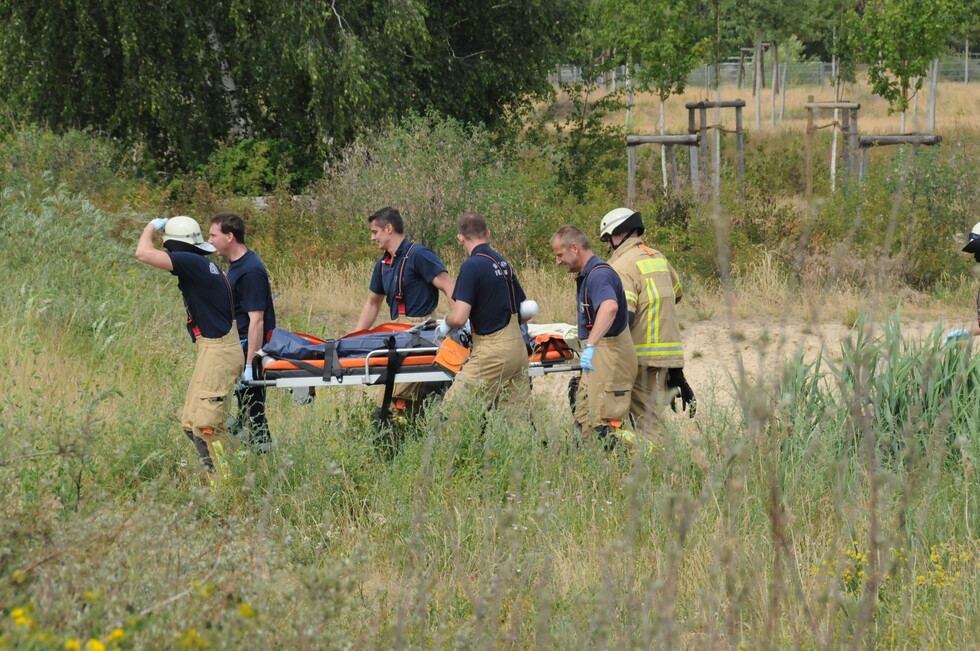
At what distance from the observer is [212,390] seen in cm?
573

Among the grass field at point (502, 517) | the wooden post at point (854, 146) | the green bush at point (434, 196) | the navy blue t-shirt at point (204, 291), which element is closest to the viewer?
the grass field at point (502, 517)

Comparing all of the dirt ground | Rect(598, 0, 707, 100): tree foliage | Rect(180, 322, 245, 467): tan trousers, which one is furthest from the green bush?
Rect(180, 322, 245, 467): tan trousers

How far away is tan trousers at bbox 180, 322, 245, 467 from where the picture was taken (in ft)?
18.7

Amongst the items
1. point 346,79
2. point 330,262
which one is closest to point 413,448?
point 330,262

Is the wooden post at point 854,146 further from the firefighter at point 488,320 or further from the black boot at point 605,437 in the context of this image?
the firefighter at point 488,320

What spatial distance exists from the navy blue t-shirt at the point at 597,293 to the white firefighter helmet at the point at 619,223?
0.66ft

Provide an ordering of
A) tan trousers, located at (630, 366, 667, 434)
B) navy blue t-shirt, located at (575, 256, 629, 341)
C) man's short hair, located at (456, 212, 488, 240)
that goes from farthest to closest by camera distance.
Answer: tan trousers, located at (630, 366, 667, 434), man's short hair, located at (456, 212, 488, 240), navy blue t-shirt, located at (575, 256, 629, 341)

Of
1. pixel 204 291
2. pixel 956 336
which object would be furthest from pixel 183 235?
pixel 956 336

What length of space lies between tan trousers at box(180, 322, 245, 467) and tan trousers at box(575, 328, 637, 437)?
207 centimetres

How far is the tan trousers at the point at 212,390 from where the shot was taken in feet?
18.7

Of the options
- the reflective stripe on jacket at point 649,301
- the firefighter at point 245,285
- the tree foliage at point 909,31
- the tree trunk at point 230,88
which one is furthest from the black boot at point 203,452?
the tree foliage at point 909,31

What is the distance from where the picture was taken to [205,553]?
3.38 m

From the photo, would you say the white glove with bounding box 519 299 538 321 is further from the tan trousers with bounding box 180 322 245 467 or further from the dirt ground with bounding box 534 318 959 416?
the dirt ground with bounding box 534 318 959 416

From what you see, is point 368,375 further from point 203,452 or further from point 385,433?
point 203,452
